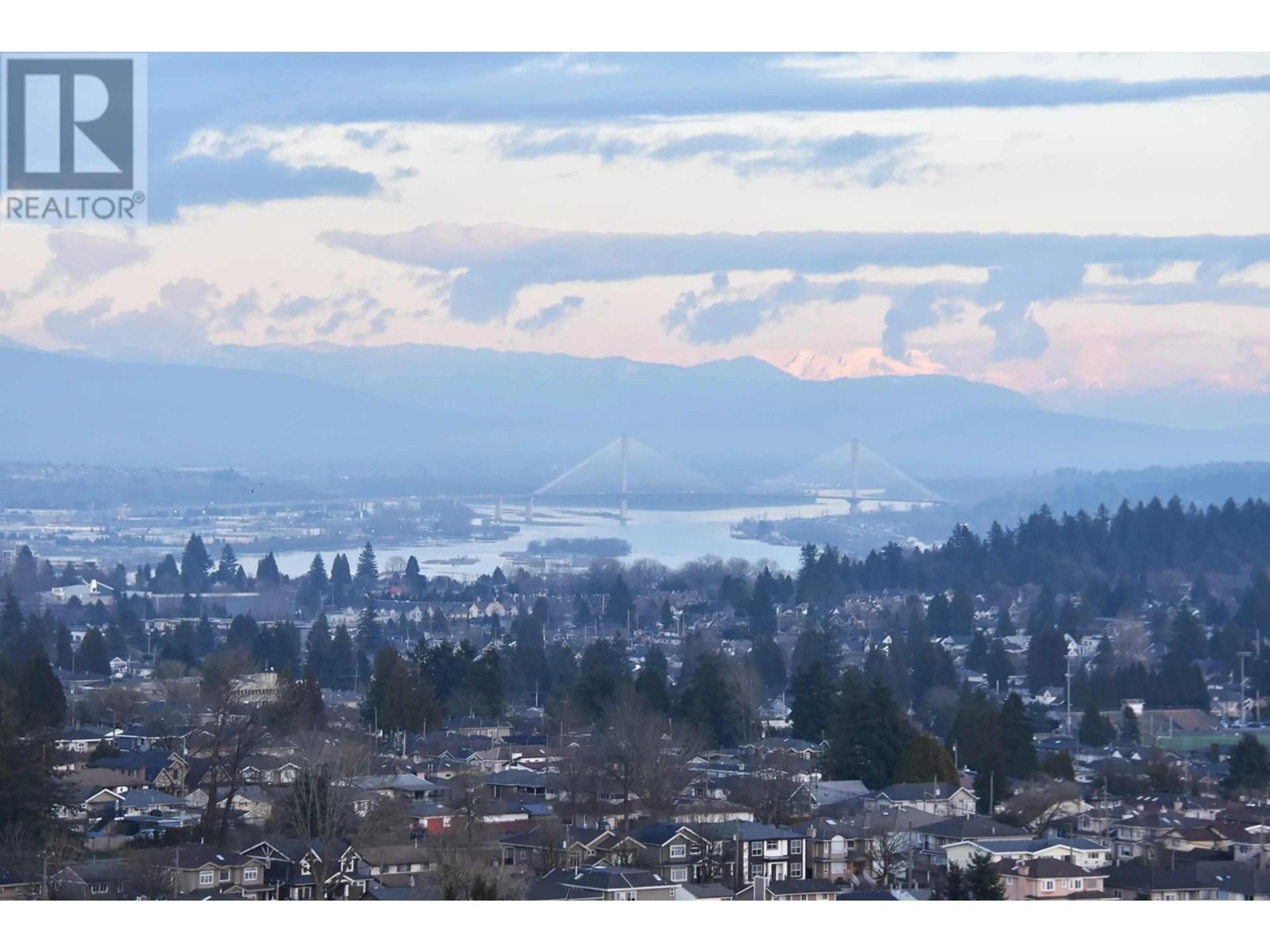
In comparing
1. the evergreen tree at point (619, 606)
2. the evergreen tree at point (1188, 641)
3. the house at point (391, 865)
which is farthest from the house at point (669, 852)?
the evergreen tree at point (619, 606)

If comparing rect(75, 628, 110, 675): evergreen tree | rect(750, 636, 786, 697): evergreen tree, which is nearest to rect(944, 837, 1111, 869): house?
rect(750, 636, 786, 697): evergreen tree

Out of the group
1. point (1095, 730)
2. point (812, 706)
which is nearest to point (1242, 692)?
point (1095, 730)

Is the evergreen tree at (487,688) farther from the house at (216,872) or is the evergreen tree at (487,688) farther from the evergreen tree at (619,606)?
the evergreen tree at (619,606)

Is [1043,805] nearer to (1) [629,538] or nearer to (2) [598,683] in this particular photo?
(2) [598,683]

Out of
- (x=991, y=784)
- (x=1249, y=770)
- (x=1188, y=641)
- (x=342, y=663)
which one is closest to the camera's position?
(x=991, y=784)

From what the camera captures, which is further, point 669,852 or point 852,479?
point 852,479
